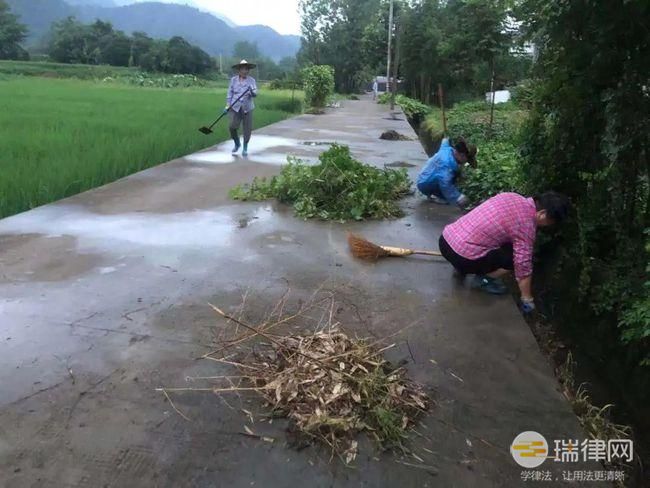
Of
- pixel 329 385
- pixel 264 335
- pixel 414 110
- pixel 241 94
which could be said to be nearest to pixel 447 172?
pixel 264 335

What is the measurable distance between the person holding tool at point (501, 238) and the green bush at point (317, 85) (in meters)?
19.4

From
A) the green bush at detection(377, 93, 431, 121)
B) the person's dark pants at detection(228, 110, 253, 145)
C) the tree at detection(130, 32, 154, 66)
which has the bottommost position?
the person's dark pants at detection(228, 110, 253, 145)

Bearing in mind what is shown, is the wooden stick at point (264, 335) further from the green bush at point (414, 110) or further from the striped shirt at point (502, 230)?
the green bush at point (414, 110)

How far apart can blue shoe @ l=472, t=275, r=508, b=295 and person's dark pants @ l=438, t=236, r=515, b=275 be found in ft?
0.19

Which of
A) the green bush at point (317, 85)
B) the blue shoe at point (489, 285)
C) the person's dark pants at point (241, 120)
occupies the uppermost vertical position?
the green bush at point (317, 85)

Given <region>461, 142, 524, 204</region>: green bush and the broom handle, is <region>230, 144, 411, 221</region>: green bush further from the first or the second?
the broom handle

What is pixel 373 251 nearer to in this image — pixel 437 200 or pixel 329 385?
pixel 329 385

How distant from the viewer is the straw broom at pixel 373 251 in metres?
4.33

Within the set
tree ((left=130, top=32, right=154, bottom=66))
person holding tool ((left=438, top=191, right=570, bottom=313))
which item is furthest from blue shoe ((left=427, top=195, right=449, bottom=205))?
tree ((left=130, top=32, right=154, bottom=66))

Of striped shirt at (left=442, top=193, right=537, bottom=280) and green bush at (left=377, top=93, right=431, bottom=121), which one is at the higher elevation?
green bush at (left=377, top=93, right=431, bottom=121)

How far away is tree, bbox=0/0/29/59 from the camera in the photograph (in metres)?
57.0

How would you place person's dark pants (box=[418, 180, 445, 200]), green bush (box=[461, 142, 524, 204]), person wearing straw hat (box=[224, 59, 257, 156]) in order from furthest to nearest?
person wearing straw hat (box=[224, 59, 257, 156]) → person's dark pants (box=[418, 180, 445, 200]) → green bush (box=[461, 142, 524, 204])

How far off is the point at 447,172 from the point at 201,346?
3.66 metres

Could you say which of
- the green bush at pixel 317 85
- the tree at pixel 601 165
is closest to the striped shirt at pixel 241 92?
the tree at pixel 601 165
